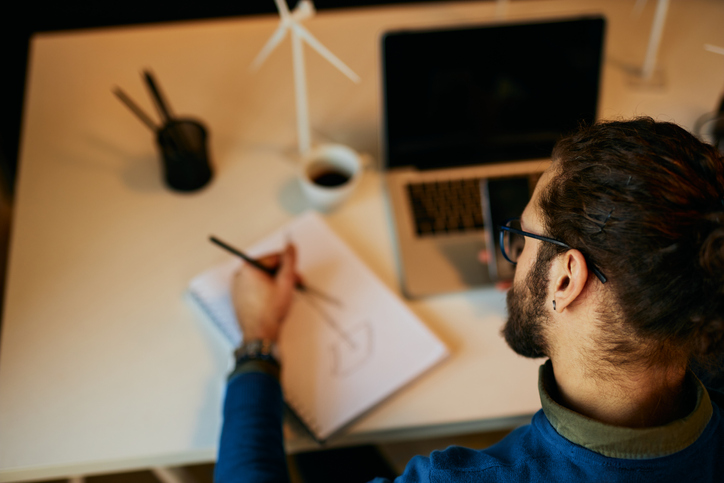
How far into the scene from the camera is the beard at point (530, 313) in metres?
0.62

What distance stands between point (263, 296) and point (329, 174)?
0.28 meters

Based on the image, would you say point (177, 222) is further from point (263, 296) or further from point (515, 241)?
point (515, 241)

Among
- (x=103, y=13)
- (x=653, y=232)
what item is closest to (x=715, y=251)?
(x=653, y=232)

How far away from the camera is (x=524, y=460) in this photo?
1.94 ft

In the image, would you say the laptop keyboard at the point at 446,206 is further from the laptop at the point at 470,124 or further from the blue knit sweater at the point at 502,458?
the blue knit sweater at the point at 502,458

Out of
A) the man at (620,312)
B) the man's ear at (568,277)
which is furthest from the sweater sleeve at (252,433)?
the man's ear at (568,277)

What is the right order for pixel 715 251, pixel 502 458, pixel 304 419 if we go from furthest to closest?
pixel 304 419
pixel 502 458
pixel 715 251

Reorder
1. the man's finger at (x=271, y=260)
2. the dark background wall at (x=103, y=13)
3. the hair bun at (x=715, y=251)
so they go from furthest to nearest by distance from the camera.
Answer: the dark background wall at (x=103, y=13) → the man's finger at (x=271, y=260) → the hair bun at (x=715, y=251)

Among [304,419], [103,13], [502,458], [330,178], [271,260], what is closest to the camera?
[502,458]

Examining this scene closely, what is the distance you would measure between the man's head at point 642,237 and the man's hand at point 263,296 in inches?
15.9

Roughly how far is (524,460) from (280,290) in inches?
16.7

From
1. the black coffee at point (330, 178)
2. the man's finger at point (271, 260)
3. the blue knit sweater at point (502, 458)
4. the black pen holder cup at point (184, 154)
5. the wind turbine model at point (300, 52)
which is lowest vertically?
the blue knit sweater at point (502, 458)

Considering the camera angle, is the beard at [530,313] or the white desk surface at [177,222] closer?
the beard at [530,313]

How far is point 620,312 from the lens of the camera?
0.54 metres
